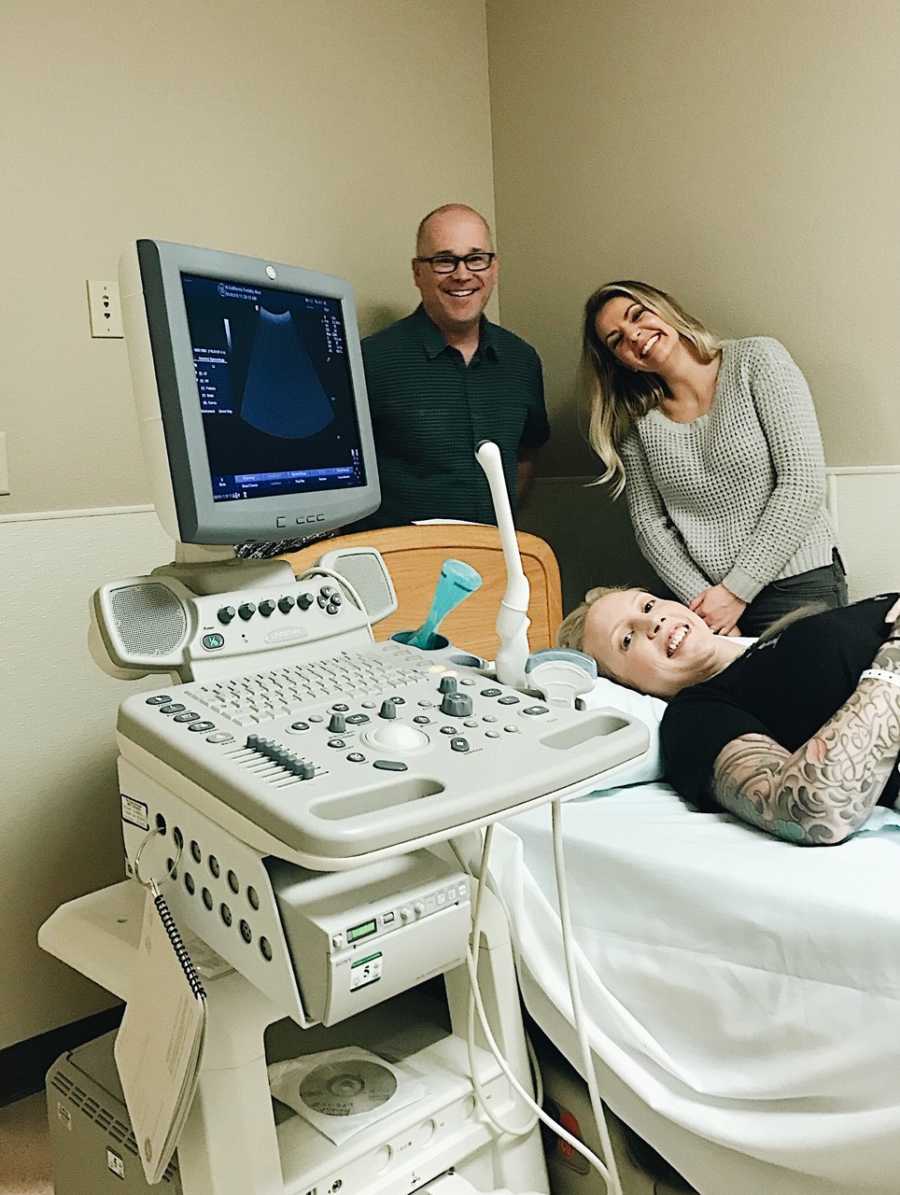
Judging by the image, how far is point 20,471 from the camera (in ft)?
6.78

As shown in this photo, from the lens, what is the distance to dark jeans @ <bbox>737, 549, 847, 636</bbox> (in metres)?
2.29

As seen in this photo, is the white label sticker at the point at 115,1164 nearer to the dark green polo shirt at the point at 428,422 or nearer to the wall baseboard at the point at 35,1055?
the wall baseboard at the point at 35,1055

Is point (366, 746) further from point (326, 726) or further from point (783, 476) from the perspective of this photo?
point (783, 476)

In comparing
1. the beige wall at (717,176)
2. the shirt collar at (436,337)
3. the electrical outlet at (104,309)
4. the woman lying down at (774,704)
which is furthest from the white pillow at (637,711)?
the electrical outlet at (104,309)

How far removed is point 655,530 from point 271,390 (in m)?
1.45

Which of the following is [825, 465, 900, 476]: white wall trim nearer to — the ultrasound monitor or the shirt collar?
the shirt collar

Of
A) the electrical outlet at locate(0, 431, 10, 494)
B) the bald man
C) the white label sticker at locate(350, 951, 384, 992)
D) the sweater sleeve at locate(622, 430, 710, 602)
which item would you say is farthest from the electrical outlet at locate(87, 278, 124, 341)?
the white label sticker at locate(350, 951, 384, 992)

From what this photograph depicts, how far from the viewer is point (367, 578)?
53.7 inches

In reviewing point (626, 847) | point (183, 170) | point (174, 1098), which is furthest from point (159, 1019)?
point (183, 170)

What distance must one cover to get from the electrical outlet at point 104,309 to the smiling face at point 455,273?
2.46ft

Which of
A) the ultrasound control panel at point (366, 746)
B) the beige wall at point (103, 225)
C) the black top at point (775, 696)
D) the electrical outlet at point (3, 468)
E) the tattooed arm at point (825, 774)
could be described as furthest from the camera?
the electrical outlet at point (3, 468)

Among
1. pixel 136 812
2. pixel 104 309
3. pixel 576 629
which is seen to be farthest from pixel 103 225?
pixel 136 812

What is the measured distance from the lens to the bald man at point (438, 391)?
2.52m

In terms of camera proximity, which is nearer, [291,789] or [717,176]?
[291,789]
